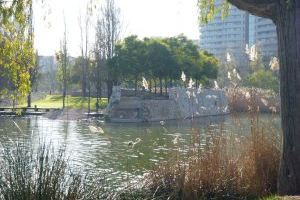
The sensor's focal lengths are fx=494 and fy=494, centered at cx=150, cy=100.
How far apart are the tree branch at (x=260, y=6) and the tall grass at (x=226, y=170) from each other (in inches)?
56.2

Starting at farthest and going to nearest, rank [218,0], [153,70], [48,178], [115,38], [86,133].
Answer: [115,38], [153,70], [86,133], [218,0], [48,178]

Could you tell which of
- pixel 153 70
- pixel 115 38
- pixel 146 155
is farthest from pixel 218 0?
pixel 115 38

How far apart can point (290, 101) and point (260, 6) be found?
1319 mm

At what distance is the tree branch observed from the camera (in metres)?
6.41

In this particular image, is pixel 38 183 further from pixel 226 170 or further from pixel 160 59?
pixel 160 59

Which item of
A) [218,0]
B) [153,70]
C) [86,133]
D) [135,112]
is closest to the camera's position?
[218,0]

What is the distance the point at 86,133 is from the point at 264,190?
737 inches

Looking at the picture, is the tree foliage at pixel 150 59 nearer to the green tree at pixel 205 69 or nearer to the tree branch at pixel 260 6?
the green tree at pixel 205 69

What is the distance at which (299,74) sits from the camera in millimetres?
6156

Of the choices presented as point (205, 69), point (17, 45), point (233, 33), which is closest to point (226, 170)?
point (17, 45)

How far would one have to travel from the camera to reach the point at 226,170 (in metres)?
6.98

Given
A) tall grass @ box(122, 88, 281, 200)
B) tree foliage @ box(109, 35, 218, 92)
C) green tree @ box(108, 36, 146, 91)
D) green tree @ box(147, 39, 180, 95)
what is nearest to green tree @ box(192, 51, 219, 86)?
tree foliage @ box(109, 35, 218, 92)

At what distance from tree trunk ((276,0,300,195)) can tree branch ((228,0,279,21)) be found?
0.51 ft

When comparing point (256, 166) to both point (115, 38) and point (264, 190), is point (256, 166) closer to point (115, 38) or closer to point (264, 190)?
point (264, 190)
